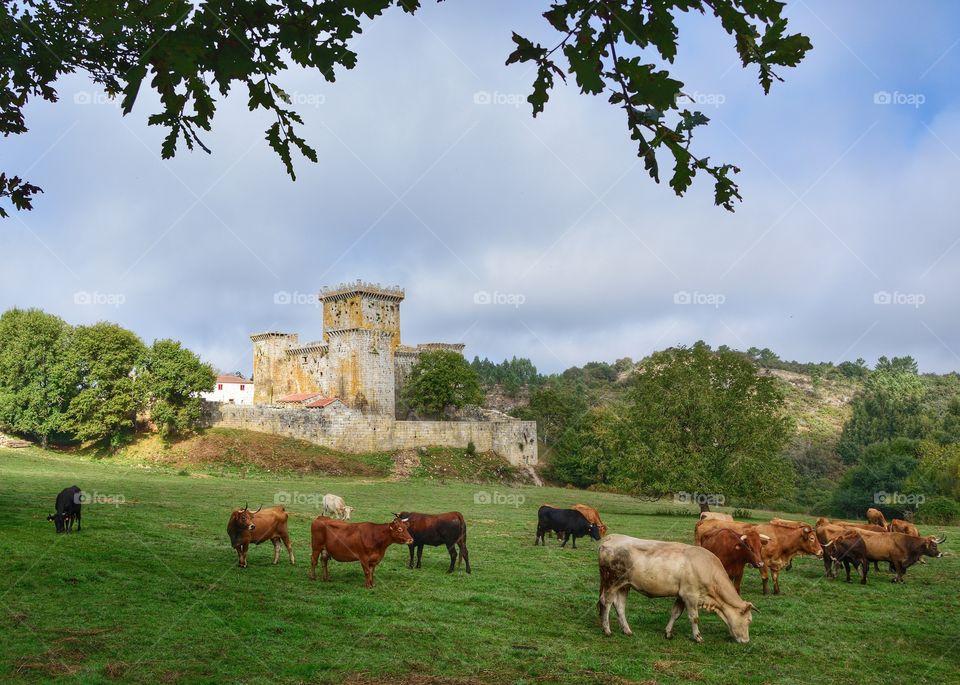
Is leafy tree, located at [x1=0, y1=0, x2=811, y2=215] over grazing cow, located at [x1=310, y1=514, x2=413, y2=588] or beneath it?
over

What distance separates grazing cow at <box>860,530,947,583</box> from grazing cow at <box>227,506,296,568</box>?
13.1 metres

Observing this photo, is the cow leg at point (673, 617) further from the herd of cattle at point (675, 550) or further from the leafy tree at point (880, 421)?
the leafy tree at point (880, 421)

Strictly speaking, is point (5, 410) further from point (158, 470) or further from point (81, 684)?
point (81, 684)

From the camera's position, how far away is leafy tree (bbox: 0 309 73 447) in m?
51.4

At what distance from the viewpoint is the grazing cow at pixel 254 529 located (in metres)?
14.7

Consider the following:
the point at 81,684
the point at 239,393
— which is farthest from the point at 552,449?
the point at 81,684

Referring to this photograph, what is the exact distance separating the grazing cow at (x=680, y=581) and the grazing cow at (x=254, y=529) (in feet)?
25.1

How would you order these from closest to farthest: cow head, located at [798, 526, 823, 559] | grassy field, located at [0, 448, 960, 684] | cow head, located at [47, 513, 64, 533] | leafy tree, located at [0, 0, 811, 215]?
leafy tree, located at [0, 0, 811, 215] → grassy field, located at [0, 448, 960, 684] → cow head, located at [798, 526, 823, 559] → cow head, located at [47, 513, 64, 533]

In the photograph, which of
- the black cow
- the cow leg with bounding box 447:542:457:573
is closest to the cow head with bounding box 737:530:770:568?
the cow leg with bounding box 447:542:457:573

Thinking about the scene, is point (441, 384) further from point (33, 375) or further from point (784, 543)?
point (784, 543)

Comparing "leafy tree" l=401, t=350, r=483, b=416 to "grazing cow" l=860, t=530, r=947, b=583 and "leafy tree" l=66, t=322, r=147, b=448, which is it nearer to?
"leafy tree" l=66, t=322, r=147, b=448

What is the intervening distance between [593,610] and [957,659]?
17.6 ft

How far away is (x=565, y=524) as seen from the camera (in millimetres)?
20922

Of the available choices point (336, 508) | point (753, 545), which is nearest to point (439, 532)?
point (753, 545)
